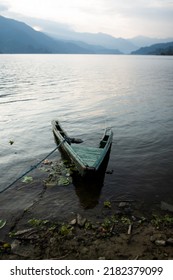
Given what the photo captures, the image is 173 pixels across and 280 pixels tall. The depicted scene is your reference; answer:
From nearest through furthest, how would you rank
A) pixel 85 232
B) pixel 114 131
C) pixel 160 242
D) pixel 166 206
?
pixel 160 242 → pixel 85 232 → pixel 166 206 → pixel 114 131

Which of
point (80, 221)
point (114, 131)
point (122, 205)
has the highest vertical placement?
point (114, 131)

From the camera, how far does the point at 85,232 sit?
33.4ft

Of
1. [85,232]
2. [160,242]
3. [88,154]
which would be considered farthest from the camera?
[88,154]

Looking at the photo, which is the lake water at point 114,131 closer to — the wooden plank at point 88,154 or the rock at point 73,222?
the wooden plank at point 88,154

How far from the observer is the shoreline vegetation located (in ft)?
29.9

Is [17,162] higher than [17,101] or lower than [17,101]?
lower

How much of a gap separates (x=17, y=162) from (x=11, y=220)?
664cm

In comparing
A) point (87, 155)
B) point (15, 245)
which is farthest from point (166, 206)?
point (15, 245)

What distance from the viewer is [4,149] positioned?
19.6 m


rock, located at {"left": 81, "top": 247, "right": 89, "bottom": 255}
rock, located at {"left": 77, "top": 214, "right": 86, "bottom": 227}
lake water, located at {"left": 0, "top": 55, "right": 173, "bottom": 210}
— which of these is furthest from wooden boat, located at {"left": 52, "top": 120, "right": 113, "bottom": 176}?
rock, located at {"left": 81, "top": 247, "right": 89, "bottom": 255}

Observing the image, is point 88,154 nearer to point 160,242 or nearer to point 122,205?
point 122,205

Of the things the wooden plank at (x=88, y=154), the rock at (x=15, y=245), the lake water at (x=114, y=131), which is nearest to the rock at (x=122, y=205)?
the lake water at (x=114, y=131)
